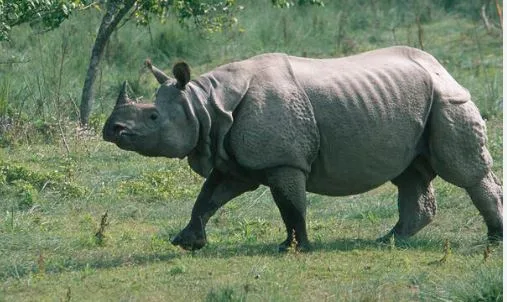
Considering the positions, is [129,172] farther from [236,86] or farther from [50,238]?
[236,86]

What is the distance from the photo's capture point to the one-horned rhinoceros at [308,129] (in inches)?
380

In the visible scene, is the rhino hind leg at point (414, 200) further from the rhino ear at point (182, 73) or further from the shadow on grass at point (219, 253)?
the rhino ear at point (182, 73)

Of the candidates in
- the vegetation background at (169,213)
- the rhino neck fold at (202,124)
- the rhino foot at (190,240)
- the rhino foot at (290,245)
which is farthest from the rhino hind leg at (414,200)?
the rhino neck fold at (202,124)

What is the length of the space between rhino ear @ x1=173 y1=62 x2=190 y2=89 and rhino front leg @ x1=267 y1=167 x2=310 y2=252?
0.85m

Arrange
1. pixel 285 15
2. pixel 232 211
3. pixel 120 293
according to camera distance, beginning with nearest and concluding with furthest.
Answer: pixel 120 293, pixel 232 211, pixel 285 15

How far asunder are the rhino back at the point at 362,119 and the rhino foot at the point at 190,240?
35.4 inches

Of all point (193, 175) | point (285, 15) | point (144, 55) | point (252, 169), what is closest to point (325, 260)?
point (252, 169)

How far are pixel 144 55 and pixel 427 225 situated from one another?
8.76 meters

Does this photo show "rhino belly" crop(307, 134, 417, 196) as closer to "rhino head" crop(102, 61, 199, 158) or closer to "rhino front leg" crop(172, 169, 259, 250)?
"rhino front leg" crop(172, 169, 259, 250)

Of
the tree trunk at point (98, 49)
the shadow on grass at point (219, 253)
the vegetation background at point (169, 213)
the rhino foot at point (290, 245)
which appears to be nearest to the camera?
the vegetation background at point (169, 213)

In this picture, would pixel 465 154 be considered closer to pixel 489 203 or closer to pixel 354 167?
pixel 489 203

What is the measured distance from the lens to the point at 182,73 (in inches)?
378

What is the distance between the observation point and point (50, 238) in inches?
419

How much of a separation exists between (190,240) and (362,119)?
4.92 feet
